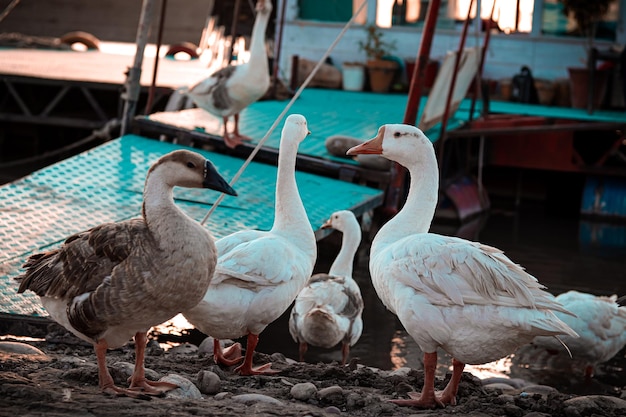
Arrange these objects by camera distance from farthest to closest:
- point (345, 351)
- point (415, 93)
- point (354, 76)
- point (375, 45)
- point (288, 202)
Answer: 1. point (375, 45)
2. point (354, 76)
3. point (415, 93)
4. point (345, 351)
5. point (288, 202)

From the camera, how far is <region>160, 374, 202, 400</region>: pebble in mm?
4891

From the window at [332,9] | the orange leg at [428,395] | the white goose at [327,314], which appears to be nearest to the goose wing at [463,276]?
the orange leg at [428,395]

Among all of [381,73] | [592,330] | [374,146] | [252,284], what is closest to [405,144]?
[374,146]

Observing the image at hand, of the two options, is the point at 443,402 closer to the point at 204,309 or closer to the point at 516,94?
the point at 204,309

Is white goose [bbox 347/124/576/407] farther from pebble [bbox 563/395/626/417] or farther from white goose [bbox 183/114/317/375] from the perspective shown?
white goose [bbox 183/114/317/375]

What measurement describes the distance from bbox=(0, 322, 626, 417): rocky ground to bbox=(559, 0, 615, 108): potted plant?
1135cm

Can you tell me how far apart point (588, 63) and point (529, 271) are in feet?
21.2

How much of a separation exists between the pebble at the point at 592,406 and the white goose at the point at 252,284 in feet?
6.00

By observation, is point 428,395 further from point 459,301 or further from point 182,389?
point 182,389

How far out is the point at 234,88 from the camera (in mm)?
10609

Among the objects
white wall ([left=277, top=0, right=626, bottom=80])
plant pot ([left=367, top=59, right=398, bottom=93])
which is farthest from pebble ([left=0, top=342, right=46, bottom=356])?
white wall ([left=277, top=0, right=626, bottom=80])

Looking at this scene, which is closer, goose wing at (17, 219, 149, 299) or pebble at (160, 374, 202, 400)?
goose wing at (17, 219, 149, 299)

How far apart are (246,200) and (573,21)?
10856mm

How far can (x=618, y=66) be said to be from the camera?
55.3 ft
